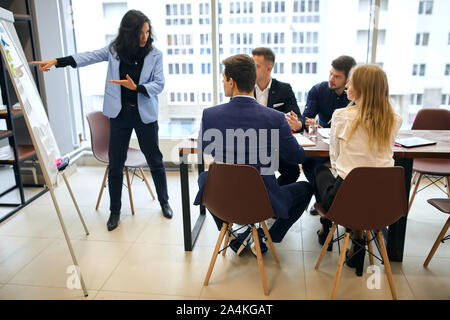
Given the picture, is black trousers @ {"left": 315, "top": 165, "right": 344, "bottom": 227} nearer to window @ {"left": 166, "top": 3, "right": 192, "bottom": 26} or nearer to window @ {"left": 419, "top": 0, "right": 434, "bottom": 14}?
window @ {"left": 419, "top": 0, "right": 434, "bottom": 14}

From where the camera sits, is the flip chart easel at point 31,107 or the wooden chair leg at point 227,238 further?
the wooden chair leg at point 227,238

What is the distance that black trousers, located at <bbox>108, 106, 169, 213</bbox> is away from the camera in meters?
2.99

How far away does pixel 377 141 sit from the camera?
2.04 metres

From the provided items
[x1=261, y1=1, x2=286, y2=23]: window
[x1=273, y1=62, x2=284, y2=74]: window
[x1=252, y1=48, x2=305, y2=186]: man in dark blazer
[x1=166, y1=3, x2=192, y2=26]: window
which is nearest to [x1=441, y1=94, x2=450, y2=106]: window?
[x1=273, y1=62, x2=284, y2=74]: window

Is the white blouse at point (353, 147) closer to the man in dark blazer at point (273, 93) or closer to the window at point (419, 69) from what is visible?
the man in dark blazer at point (273, 93)

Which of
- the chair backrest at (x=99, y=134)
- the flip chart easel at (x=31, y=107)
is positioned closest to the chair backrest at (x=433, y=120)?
the chair backrest at (x=99, y=134)

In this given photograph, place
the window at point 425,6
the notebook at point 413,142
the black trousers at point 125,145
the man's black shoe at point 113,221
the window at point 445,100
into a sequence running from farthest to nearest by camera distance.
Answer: the window at point 445,100, the window at point 425,6, the man's black shoe at point 113,221, the black trousers at point 125,145, the notebook at point 413,142

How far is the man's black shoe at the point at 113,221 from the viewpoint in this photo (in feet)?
10.1

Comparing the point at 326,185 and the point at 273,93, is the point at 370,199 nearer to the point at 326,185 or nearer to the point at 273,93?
the point at 326,185

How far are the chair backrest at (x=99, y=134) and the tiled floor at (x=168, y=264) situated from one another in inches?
20.3

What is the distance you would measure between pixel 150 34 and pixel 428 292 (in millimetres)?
2530

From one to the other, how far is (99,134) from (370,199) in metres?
2.38
